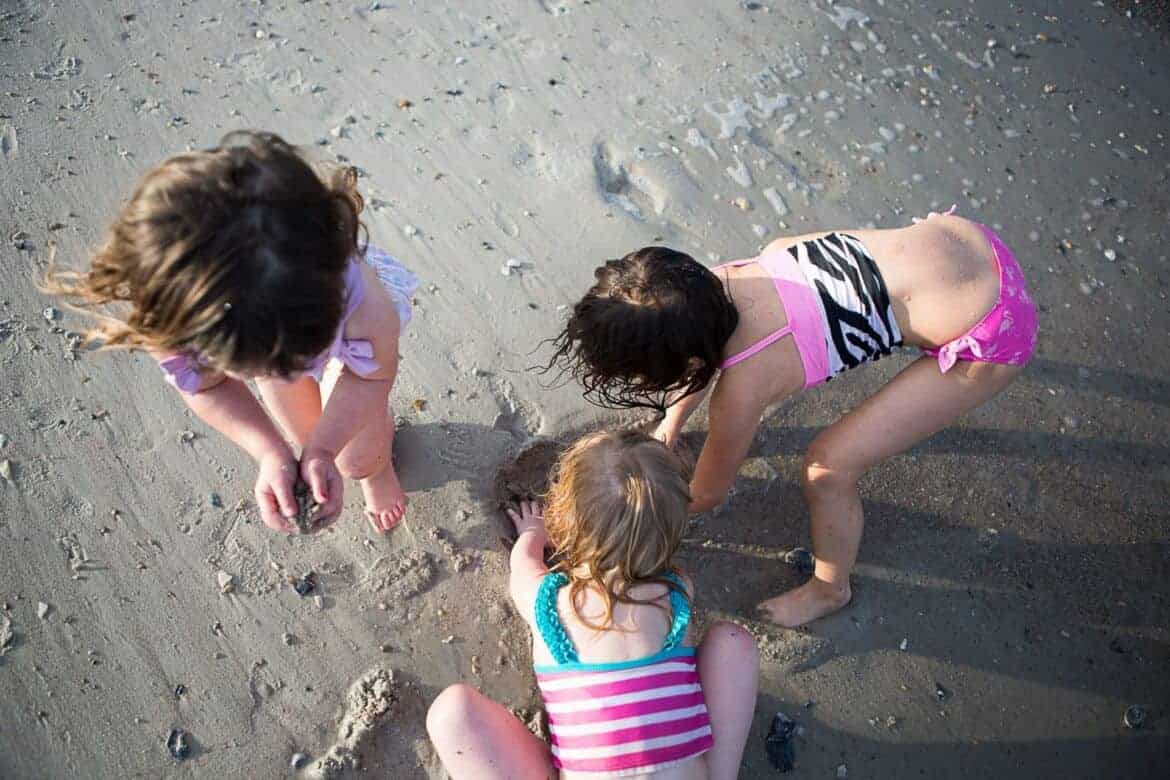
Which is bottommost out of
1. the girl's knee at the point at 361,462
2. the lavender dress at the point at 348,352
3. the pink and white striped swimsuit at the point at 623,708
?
the pink and white striped swimsuit at the point at 623,708

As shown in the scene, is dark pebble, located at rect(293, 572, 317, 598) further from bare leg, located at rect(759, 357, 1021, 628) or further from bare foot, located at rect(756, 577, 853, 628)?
bare leg, located at rect(759, 357, 1021, 628)

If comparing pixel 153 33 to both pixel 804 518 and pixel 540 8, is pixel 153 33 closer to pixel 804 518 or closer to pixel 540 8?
pixel 540 8

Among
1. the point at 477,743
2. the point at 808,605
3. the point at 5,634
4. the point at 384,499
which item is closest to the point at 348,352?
the point at 384,499

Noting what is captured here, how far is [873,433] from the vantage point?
79.7 inches

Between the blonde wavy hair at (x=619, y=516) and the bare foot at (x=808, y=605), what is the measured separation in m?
0.55

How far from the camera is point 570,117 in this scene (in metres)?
3.03

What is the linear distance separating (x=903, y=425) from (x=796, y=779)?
104 centimetres

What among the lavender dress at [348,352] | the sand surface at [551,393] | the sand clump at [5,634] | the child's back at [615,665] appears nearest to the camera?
the lavender dress at [348,352]

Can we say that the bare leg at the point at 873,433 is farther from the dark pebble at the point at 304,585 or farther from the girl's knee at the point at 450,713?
the dark pebble at the point at 304,585

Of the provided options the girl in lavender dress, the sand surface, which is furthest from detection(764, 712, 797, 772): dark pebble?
the girl in lavender dress

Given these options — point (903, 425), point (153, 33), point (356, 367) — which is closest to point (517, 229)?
point (356, 367)

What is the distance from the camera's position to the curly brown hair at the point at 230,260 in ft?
4.34

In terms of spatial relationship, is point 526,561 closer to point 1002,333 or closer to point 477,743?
point 477,743

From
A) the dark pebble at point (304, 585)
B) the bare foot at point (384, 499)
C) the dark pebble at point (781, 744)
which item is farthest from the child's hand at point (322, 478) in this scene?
the dark pebble at point (781, 744)
